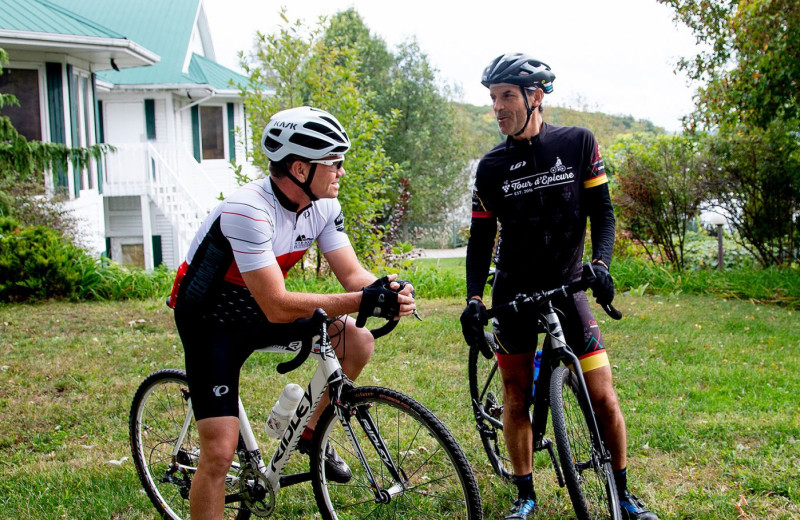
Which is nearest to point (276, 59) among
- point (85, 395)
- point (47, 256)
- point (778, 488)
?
point (47, 256)

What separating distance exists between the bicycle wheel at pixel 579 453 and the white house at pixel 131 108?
10868 mm

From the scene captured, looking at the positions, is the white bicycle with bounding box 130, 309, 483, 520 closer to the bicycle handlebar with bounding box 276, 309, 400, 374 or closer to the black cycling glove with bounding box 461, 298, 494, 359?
the bicycle handlebar with bounding box 276, 309, 400, 374

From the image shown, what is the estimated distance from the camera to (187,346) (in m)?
3.35

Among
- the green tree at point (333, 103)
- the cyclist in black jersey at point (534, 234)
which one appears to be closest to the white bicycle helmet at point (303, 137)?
the cyclist in black jersey at point (534, 234)

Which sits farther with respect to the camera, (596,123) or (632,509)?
(596,123)

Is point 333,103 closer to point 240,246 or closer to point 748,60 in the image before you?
point 748,60

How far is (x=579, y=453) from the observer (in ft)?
11.6

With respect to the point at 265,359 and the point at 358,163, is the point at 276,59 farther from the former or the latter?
the point at 265,359

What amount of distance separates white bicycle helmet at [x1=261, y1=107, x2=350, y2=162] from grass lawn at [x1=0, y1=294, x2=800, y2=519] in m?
2.08

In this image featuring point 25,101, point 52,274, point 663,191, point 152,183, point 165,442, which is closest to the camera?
point 165,442

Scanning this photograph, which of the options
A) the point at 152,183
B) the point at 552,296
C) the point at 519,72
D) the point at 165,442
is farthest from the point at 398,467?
the point at 152,183

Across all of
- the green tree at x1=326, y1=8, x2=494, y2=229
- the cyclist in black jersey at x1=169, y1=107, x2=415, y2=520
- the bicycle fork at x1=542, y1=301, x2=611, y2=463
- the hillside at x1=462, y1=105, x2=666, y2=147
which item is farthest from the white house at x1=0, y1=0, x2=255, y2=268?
the hillside at x1=462, y1=105, x2=666, y2=147

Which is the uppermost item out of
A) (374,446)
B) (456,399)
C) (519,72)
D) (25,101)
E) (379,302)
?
(25,101)

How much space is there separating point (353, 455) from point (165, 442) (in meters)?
1.34
